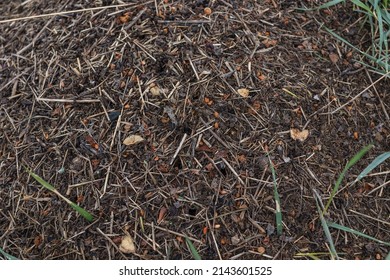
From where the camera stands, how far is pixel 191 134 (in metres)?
1.57

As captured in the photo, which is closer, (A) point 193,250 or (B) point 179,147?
(A) point 193,250

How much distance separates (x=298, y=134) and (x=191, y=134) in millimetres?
360

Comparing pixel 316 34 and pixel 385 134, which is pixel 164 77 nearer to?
pixel 316 34

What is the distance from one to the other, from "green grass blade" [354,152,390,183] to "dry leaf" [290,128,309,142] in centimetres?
21

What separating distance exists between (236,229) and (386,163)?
601 millimetres

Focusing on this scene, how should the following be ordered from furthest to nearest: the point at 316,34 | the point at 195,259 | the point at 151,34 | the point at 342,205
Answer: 1. the point at 316,34
2. the point at 151,34
3. the point at 342,205
4. the point at 195,259

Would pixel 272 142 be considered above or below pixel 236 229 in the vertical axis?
above

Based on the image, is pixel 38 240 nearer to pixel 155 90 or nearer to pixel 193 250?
pixel 193 250

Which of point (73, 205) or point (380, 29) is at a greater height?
point (380, 29)

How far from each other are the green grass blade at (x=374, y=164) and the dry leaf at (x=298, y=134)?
0.70 ft

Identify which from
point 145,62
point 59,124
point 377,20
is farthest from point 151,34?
point 377,20

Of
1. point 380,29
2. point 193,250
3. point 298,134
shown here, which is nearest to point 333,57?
point 380,29

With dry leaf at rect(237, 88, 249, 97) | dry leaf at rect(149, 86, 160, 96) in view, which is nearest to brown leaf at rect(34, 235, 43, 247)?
dry leaf at rect(149, 86, 160, 96)
